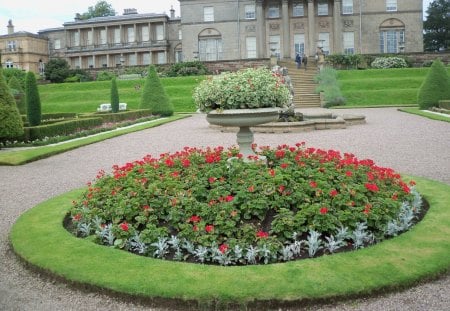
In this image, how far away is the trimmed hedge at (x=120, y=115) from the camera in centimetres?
2515

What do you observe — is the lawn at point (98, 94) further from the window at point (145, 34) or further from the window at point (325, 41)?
the window at point (145, 34)

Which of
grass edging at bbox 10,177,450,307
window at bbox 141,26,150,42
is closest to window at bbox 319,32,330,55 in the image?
window at bbox 141,26,150,42

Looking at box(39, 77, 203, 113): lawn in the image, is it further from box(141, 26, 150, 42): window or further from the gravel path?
box(141, 26, 150, 42): window

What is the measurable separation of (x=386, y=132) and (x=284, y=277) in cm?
1370

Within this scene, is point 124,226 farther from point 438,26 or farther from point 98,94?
point 438,26

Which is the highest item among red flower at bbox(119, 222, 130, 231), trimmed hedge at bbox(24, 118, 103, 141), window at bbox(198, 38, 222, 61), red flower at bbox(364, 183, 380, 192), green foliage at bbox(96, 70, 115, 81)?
window at bbox(198, 38, 222, 61)

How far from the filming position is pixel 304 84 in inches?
1519

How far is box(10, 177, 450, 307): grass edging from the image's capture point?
14.2ft

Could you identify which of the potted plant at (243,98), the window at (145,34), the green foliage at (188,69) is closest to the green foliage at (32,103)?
the potted plant at (243,98)

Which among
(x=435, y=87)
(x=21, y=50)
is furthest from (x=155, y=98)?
(x=21, y=50)

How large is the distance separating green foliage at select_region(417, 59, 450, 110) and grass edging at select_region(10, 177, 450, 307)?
79.4ft

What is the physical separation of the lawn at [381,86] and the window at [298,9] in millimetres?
10979

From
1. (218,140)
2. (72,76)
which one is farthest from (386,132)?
(72,76)

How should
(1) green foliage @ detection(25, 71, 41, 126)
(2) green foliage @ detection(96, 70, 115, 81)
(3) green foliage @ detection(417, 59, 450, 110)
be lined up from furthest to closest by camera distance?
(2) green foliage @ detection(96, 70, 115, 81) < (3) green foliage @ detection(417, 59, 450, 110) < (1) green foliage @ detection(25, 71, 41, 126)
